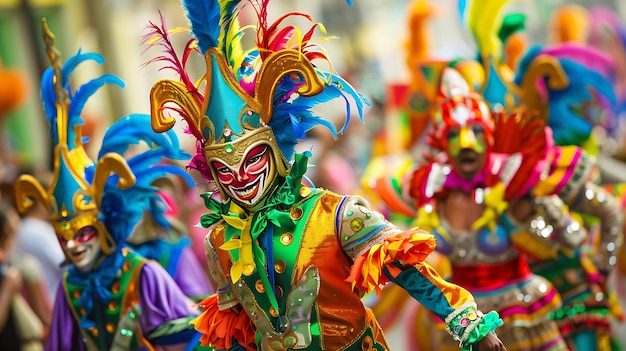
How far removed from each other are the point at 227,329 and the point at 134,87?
17697mm

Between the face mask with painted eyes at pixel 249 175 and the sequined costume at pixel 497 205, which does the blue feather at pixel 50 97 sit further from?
the sequined costume at pixel 497 205

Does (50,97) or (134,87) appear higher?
(50,97)

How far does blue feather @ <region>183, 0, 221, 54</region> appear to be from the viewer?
4887 millimetres

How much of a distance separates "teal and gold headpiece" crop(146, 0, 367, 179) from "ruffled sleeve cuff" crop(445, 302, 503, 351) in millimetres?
843

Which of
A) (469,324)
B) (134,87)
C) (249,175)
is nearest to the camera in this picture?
(469,324)

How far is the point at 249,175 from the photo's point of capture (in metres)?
4.81

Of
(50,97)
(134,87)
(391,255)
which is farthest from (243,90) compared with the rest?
(134,87)

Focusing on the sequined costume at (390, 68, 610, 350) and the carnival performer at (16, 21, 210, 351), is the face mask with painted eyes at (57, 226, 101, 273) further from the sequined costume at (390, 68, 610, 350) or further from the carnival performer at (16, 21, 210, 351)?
the sequined costume at (390, 68, 610, 350)

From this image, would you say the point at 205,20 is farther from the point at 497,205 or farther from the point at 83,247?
the point at 497,205

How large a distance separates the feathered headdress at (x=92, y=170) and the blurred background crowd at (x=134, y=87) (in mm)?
335

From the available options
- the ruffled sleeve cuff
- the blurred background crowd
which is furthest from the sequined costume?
the ruffled sleeve cuff

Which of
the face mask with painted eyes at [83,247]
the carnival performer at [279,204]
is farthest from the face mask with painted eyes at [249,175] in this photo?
the face mask with painted eyes at [83,247]

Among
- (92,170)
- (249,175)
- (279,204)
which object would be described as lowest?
(92,170)

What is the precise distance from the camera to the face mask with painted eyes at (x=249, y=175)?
481cm
